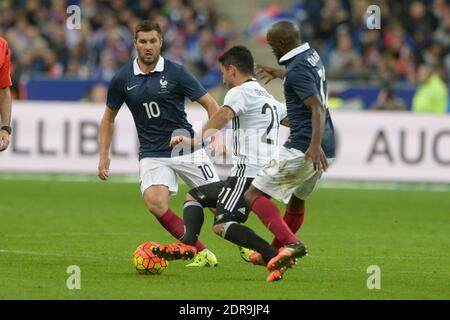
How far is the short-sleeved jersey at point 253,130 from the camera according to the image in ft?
33.6

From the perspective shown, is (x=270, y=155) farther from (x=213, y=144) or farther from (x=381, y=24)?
(x=381, y=24)

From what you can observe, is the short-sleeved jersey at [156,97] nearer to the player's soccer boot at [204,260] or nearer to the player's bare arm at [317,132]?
the player's soccer boot at [204,260]

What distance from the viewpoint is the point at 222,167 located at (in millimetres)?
20781

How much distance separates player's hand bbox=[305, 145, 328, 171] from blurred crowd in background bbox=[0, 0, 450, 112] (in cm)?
1457

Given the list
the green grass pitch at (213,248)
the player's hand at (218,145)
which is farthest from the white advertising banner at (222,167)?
the player's hand at (218,145)

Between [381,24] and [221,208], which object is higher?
[381,24]

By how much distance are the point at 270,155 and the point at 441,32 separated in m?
16.1

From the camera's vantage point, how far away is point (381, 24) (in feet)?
85.7

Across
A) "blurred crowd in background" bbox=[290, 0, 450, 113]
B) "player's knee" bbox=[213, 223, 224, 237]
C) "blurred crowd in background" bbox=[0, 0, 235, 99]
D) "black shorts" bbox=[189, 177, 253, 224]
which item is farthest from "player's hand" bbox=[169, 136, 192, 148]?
"blurred crowd in background" bbox=[0, 0, 235, 99]

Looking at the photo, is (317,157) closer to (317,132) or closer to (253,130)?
(317,132)

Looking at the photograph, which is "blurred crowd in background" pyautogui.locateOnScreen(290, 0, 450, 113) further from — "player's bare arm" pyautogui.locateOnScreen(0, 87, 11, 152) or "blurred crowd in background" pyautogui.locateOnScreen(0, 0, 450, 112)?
"player's bare arm" pyautogui.locateOnScreen(0, 87, 11, 152)

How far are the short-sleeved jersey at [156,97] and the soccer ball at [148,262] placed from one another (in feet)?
3.62

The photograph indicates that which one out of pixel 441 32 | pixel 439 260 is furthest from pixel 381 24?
pixel 439 260
